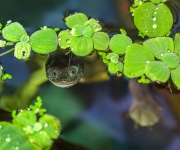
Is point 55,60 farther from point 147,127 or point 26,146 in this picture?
point 147,127

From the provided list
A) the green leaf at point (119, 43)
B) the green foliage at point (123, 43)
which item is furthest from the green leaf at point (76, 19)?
the green leaf at point (119, 43)

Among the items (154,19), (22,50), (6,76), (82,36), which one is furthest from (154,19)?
(6,76)

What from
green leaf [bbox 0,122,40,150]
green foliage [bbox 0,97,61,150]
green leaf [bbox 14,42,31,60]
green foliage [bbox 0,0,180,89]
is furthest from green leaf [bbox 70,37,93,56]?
green leaf [bbox 0,122,40,150]

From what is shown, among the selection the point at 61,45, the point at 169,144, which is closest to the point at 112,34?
the point at 61,45

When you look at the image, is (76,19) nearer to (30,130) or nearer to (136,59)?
(136,59)

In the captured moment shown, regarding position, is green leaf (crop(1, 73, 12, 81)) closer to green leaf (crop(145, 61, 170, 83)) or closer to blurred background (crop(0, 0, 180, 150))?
blurred background (crop(0, 0, 180, 150))
